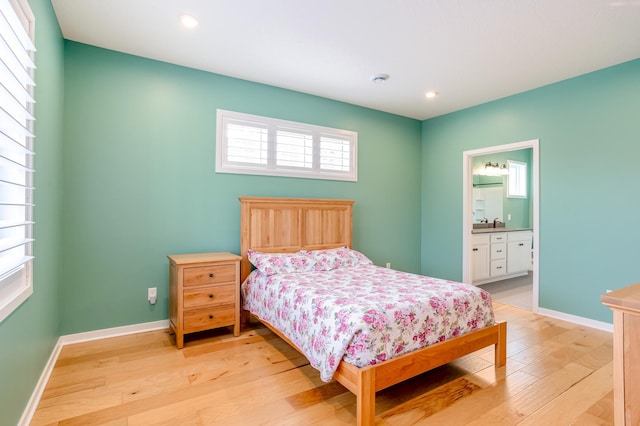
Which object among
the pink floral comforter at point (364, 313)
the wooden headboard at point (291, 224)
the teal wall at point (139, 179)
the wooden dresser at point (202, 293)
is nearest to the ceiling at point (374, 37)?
the teal wall at point (139, 179)

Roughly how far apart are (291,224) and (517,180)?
5.13 meters

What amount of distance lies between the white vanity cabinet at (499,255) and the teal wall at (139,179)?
9.78 ft

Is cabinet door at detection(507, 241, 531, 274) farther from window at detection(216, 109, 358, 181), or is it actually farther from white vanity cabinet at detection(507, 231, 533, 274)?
window at detection(216, 109, 358, 181)

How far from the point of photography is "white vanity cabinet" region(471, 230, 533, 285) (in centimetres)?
478

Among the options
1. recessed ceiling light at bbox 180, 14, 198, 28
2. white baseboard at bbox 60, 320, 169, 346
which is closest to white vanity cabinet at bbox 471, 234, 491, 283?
white baseboard at bbox 60, 320, 169, 346

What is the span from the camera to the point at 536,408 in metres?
1.88

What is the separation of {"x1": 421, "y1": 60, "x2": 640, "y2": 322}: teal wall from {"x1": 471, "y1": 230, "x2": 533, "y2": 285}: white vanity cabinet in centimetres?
119

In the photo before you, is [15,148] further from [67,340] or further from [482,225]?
[482,225]

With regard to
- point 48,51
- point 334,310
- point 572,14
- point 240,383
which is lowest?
point 240,383

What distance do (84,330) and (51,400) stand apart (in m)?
0.97

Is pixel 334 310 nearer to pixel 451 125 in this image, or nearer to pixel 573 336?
pixel 573 336

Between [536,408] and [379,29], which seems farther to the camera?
[379,29]

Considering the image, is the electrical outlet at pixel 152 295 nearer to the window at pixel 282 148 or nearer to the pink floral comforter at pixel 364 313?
the pink floral comforter at pixel 364 313

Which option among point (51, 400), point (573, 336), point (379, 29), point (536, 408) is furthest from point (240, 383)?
point (573, 336)
